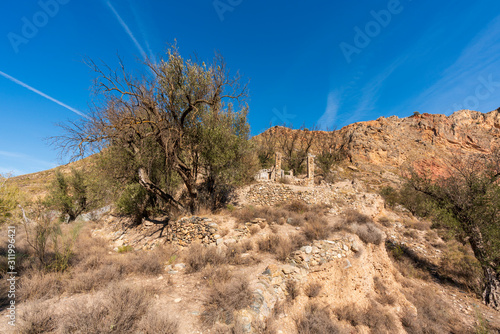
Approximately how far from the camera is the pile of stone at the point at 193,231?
8640mm

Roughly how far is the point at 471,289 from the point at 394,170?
34.9 metres

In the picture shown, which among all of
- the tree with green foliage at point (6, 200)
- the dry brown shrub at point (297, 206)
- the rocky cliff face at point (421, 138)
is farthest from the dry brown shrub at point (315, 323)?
the rocky cliff face at point (421, 138)

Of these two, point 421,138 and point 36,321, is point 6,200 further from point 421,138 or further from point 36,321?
point 421,138

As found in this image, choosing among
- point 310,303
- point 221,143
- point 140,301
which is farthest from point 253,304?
point 221,143

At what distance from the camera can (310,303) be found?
528cm

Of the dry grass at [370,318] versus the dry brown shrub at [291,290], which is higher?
the dry brown shrub at [291,290]

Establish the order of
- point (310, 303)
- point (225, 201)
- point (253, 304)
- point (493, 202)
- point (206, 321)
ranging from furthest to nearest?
point (225, 201), point (493, 202), point (310, 303), point (253, 304), point (206, 321)

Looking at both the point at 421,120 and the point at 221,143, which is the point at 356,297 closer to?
the point at 221,143

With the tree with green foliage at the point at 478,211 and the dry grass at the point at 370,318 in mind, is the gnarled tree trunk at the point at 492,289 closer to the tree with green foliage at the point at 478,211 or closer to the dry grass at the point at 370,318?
the tree with green foliage at the point at 478,211

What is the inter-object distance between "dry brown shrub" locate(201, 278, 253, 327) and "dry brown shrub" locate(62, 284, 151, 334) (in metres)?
1.36

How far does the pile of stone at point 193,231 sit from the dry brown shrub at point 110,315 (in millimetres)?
4793

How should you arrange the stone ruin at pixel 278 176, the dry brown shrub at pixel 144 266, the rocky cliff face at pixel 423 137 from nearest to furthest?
the dry brown shrub at pixel 144 266
the stone ruin at pixel 278 176
the rocky cliff face at pixel 423 137

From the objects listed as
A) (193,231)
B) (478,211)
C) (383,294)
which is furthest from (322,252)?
(478,211)

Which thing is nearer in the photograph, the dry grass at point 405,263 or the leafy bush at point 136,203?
the dry grass at point 405,263
